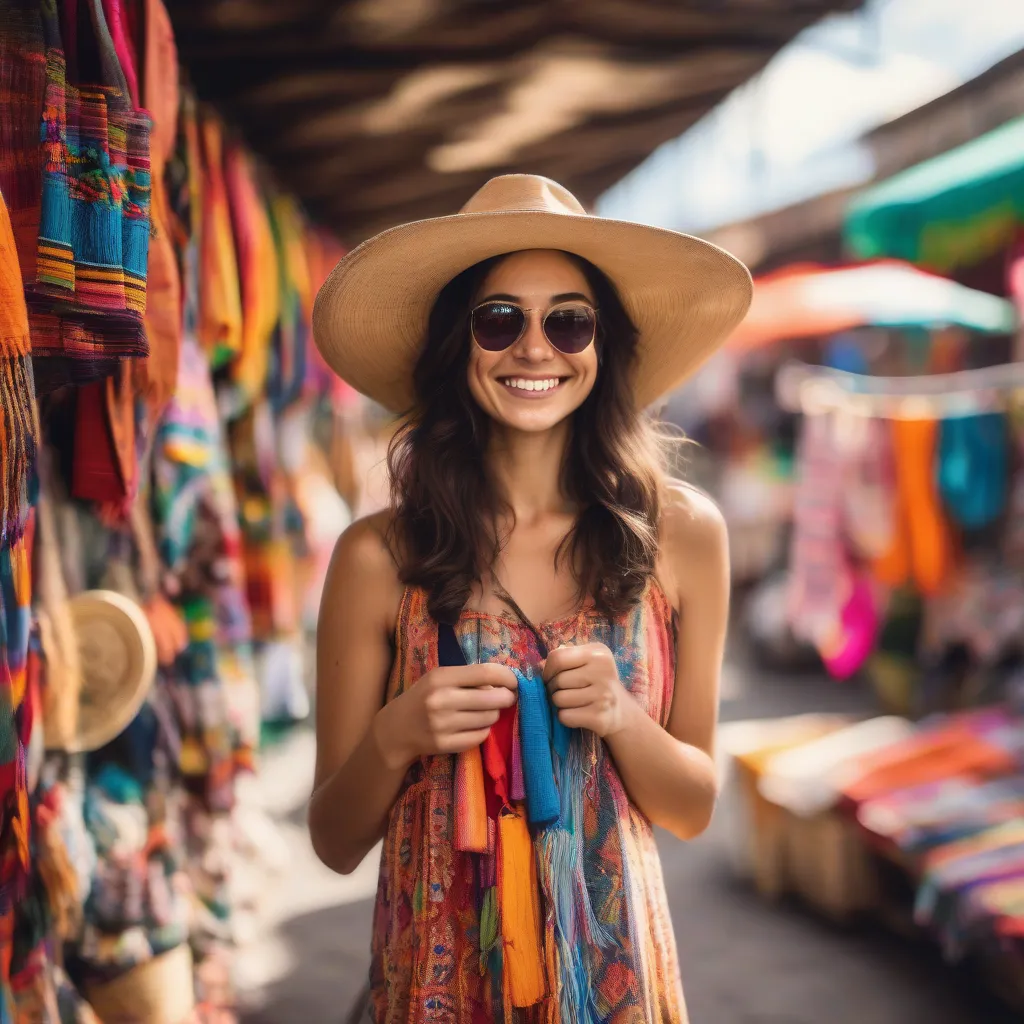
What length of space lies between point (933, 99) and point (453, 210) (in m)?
4.34

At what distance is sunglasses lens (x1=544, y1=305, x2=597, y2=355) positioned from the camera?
4.98 ft

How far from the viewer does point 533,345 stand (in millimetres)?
1498

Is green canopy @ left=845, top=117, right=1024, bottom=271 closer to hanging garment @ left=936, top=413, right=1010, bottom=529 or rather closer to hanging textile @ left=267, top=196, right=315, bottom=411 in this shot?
hanging garment @ left=936, top=413, right=1010, bottom=529

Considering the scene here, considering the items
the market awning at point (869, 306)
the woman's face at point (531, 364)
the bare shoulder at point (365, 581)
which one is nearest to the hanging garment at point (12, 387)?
the bare shoulder at point (365, 581)

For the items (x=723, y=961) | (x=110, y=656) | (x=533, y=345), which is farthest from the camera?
(x=723, y=961)

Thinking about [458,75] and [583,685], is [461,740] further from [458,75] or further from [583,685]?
[458,75]

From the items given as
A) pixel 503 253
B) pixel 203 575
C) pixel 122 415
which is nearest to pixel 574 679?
pixel 503 253

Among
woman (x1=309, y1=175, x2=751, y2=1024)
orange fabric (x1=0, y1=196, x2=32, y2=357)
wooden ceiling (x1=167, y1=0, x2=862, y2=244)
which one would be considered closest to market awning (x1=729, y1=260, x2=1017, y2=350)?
wooden ceiling (x1=167, y1=0, x2=862, y2=244)

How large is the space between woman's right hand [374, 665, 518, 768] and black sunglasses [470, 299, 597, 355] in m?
0.54

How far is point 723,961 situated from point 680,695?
8.09 feet

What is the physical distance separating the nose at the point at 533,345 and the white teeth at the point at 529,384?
36 mm

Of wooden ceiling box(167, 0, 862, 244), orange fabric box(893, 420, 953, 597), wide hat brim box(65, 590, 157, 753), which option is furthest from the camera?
orange fabric box(893, 420, 953, 597)

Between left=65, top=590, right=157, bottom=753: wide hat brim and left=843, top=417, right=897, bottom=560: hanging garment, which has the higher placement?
left=843, top=417, right=897, bottom=560: hanging garment

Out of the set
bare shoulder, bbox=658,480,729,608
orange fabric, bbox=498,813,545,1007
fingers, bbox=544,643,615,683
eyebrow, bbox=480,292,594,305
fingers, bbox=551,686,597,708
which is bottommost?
orange fabric, bbox=498,813,545,1007
